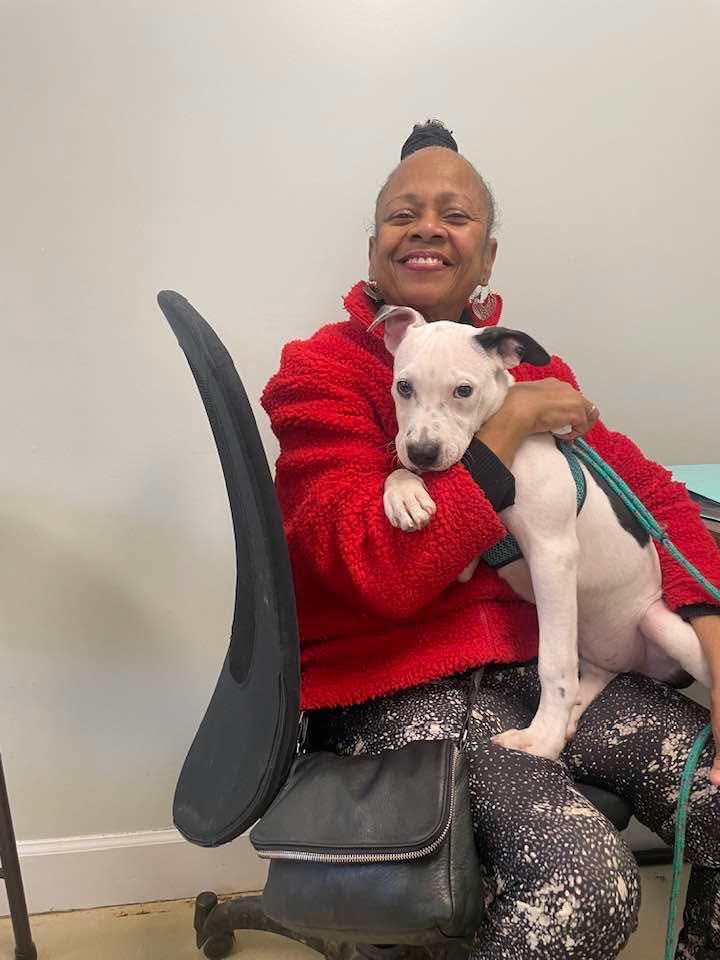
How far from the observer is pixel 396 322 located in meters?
1.11

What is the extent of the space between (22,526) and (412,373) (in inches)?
34.5

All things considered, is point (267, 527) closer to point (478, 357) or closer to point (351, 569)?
point (351, 569)

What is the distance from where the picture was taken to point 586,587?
3.66 ft

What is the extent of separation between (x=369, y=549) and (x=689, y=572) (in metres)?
0.49

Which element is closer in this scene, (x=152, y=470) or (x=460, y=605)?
(x=460, y=605)

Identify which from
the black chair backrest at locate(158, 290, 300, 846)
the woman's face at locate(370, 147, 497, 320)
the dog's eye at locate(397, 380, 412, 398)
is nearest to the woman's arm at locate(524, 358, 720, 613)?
the woman's face at locate(370, 147, 497, 320)

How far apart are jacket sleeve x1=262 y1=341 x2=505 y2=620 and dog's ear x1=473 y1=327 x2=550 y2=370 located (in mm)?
184

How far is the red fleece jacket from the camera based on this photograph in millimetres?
977

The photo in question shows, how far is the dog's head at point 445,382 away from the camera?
994mm

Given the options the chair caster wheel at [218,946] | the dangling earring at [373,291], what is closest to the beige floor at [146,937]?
the chair caster wheel at [218,946]

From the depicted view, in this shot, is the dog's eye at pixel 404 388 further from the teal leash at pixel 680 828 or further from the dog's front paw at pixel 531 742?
the teal leash at pixel 680 828

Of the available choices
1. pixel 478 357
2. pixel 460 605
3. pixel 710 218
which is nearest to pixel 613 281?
pixel 710 218

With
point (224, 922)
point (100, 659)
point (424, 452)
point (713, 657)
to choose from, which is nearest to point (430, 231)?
point (424, 452)

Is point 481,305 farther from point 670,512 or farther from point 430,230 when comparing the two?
point 670,512
